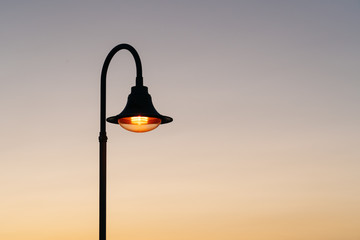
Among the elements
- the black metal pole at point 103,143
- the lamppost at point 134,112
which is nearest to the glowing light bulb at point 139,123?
the lamppost at point 134,112

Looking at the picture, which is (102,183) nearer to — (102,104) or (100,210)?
(100,210)

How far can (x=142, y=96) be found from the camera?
363 inches

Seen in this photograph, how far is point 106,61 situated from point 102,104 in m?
0.68

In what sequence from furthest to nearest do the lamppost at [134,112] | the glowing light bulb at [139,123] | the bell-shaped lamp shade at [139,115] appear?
the glowing light bulb at [139,123], the bell-shaped lamp shade at [139,115], the lamppost at [134,112]

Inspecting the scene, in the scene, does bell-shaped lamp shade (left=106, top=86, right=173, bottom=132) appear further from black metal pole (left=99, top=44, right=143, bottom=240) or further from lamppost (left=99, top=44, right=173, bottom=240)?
black metal pole (left=99, top=44, right=143, bottom=240)

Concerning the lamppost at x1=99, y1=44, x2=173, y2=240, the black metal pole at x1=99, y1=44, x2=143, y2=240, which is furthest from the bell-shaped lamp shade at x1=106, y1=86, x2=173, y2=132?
the black metal pole at x1=99, y1=44, x2=143, y2=240

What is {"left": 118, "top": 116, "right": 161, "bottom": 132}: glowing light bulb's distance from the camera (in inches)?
368

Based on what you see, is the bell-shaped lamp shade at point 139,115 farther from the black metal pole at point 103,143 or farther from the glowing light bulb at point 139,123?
the black metal pole at point 103,143

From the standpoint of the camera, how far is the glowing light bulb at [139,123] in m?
9.34

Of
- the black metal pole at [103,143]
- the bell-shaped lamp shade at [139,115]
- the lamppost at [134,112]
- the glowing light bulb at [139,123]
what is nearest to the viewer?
the black metal pole at [103,143]

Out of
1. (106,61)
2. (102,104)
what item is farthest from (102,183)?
(106,61)

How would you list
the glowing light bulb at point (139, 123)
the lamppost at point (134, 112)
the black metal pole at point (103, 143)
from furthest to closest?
the glowing light bulb at point (139, 123)
the lamppost at point (134, 112)
the black metal pole at point (103, 143)

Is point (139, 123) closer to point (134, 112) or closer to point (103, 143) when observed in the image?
point (134, 112)

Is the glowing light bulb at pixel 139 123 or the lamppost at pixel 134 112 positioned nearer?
the lamppost at pixel 134 112
